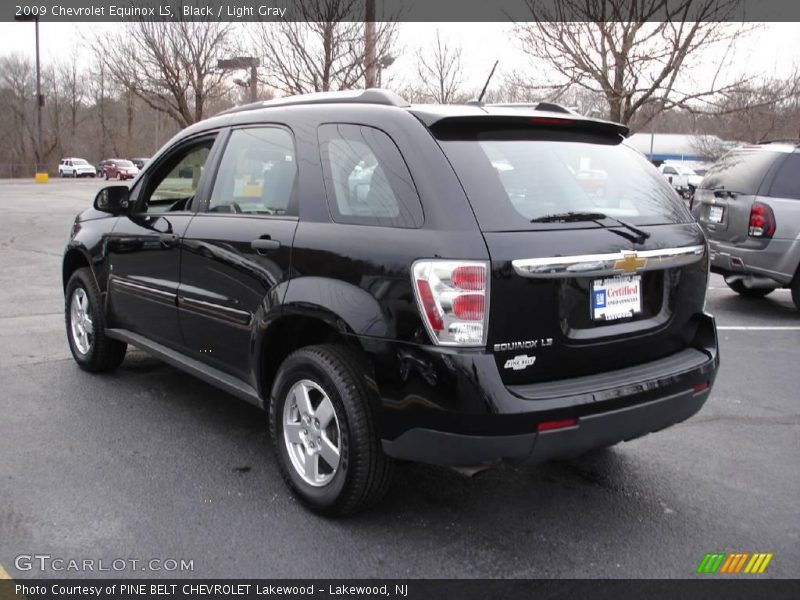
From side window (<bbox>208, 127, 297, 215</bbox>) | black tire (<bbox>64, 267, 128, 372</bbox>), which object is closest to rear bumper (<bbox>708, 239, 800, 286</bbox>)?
side window (<bbox>208, 127, 297, 215</bbox>)

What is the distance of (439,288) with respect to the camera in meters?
2.71

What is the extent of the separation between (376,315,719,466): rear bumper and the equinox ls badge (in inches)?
3.1

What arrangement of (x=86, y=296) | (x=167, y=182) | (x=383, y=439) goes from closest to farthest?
1. (x=383, y=439)
2. (x=167, y=182)
3. (x=86, y=296)

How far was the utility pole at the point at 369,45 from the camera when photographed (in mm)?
11500

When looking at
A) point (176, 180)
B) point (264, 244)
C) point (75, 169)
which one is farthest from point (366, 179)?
point (75, 169)

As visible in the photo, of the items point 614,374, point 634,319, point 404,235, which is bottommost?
point 614,374

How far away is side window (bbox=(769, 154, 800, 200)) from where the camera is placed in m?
7.61

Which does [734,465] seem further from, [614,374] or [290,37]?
[290,37]

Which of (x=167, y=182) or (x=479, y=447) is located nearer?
(x=479, y=447)

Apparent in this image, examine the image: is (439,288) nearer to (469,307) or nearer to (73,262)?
(469,307)

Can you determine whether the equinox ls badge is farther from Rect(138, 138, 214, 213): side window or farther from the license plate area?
Rect(138, 138, 214, 213): side window

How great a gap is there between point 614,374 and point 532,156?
3.31ft

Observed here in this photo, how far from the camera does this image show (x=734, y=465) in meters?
3.89

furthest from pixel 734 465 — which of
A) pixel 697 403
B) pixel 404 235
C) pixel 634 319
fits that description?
pixel 404 235
